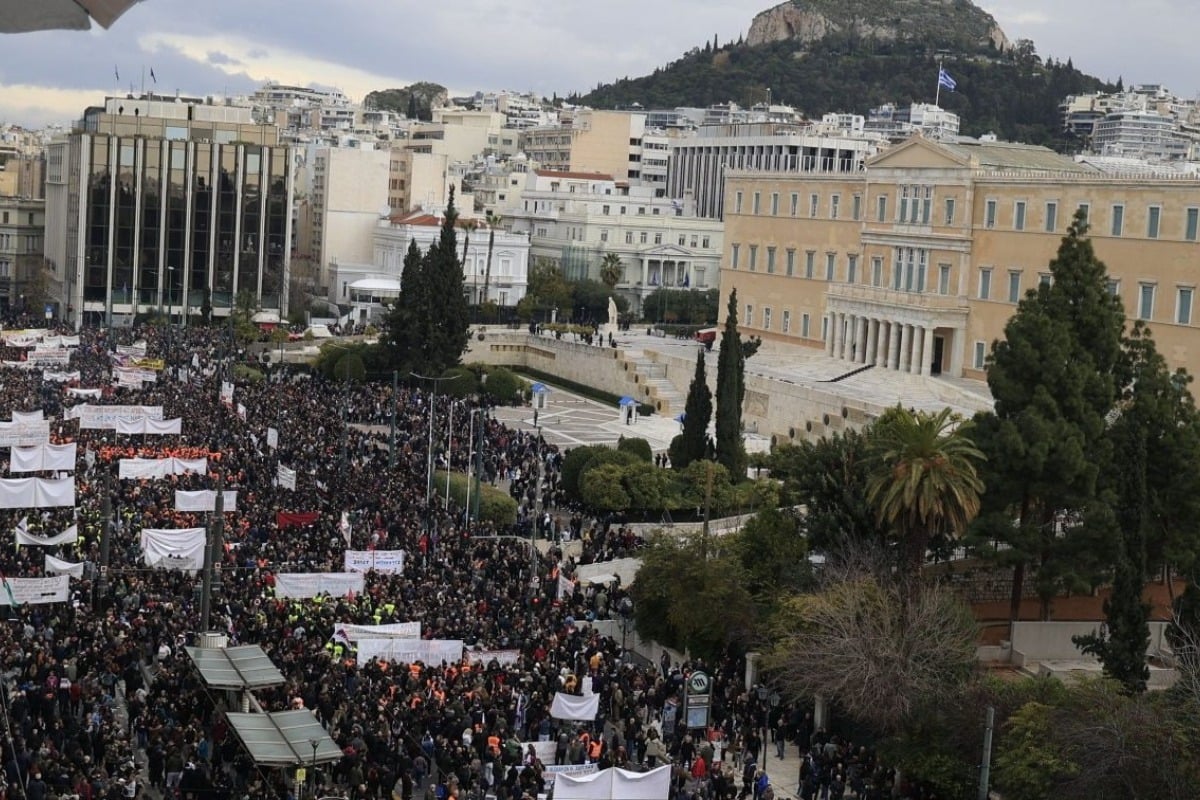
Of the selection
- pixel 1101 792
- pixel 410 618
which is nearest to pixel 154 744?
pixel 410 618

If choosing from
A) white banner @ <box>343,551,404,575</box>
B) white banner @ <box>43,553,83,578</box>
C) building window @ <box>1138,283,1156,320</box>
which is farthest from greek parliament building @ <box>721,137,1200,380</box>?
white banner @ <box>43,553,83,578</box>

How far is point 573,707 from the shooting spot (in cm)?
2303

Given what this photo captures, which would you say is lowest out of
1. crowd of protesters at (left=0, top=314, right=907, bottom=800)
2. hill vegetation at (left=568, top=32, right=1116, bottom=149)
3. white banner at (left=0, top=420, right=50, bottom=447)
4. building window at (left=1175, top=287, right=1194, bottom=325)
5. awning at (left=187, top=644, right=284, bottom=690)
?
crowd of protesters at (left=0, top=314, right=907, bottom=800)

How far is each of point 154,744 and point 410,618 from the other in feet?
22.6

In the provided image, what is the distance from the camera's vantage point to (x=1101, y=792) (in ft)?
67.0

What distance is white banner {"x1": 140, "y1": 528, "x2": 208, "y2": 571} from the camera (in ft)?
95.2

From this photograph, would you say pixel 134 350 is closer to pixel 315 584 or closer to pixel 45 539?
pixel 45 539

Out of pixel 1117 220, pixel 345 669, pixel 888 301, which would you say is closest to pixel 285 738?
pixel 345 669

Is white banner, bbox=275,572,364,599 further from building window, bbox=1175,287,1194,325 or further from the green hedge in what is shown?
the green hedge

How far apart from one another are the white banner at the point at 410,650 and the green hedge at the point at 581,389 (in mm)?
36896

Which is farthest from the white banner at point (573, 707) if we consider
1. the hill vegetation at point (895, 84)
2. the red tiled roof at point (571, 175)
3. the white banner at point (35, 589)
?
the hill vegetation at point (895, 84)

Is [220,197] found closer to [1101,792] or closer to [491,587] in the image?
[491,587]

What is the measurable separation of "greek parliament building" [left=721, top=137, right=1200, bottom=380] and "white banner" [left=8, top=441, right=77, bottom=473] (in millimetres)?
30588

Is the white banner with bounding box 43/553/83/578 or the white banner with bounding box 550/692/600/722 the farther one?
the white banner with bounding box 43/553/83/578
